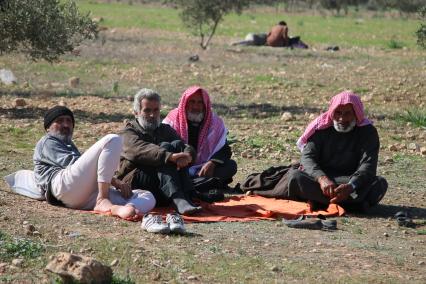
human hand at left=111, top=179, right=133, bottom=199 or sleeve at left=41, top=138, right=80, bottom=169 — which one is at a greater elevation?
sleeve at left=41, top=138, right=80, bottom=169

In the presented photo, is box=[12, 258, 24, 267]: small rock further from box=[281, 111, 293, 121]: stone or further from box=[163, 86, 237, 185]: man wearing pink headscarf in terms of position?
box=[281, 111, 293, 121]: stone

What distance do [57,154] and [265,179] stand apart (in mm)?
A: 2100

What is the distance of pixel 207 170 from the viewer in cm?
920

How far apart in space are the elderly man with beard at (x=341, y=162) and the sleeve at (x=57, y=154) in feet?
6.46

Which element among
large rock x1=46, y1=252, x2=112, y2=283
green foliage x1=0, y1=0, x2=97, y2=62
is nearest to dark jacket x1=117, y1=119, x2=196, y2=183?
large rock x1=46, y1=252, x2=112, y2=283

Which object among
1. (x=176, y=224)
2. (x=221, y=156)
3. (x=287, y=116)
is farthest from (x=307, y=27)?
(x=176, y=224)

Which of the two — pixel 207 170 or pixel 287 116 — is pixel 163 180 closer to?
pixel 207 170

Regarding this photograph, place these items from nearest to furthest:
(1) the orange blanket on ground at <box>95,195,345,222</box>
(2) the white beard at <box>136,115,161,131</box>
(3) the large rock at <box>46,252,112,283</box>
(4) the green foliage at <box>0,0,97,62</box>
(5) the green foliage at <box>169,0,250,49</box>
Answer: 1. (3) the large rock at <box>46,252,112,283</box>
2. (1) the orange blanket on ground at <box>95,195,345,222</box>
3. (2) the white beard at <box>136,115,161,131</box>
4. (4) the green foliage at <box>0,0,97,62</box>
5. (5) the green foliage at <box>169,0,250,49</box>

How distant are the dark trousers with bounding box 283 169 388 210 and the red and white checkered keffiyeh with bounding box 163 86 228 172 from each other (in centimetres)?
96

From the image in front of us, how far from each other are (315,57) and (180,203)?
717 inches

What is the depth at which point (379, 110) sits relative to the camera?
16.3m

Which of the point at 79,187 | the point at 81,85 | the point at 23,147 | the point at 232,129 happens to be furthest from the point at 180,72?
the point at 79,187

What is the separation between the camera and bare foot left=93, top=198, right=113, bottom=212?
788cm

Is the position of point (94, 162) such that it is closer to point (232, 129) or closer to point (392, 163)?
point (392, 163)
